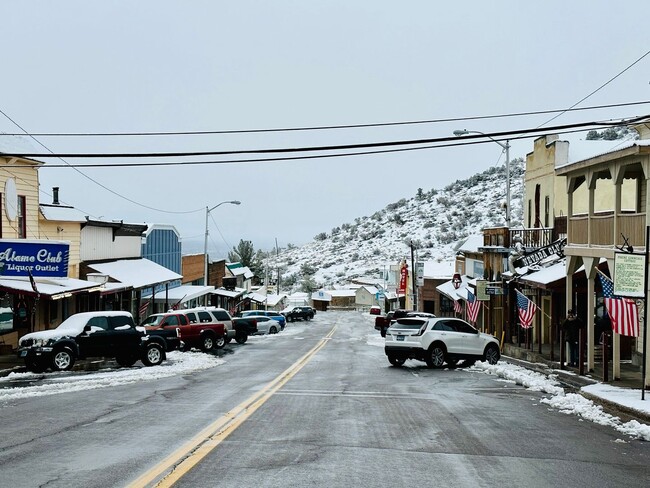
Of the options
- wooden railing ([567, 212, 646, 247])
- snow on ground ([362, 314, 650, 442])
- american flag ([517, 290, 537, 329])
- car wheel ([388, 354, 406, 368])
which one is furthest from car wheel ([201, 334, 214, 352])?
wooden railing ([567, 212, 646, 247])

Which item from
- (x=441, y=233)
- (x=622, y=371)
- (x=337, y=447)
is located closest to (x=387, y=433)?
(x=337, y=447)

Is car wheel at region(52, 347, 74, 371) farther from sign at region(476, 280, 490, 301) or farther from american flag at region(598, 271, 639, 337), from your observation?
sign at region(476, 280, 490, 301)

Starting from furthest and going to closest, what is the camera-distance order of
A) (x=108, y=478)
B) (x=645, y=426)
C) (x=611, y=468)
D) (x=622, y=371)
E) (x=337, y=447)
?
(x=622, y=371)
(x=645, y=426)
(x=337, y=447)
(x=611, y=468)
(x=108, y=478)

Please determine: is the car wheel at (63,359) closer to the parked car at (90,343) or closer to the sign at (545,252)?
the parked car at (90,343)

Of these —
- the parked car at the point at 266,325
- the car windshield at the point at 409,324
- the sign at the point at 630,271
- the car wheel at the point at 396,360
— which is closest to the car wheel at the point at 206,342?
the car wheel at the point at 396,360

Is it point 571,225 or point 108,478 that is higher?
point 571,225

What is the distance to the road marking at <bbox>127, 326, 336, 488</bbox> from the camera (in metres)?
8.65

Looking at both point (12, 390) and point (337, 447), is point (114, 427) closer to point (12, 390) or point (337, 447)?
point (337, 447)

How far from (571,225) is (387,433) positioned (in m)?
15.1

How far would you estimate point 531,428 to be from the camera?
1327 centimetres

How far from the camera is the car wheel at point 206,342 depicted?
35406 millimetres

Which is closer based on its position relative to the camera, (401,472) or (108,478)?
(108,478)

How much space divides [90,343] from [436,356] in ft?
36.3

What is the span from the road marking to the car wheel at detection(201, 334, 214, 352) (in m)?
18.4
